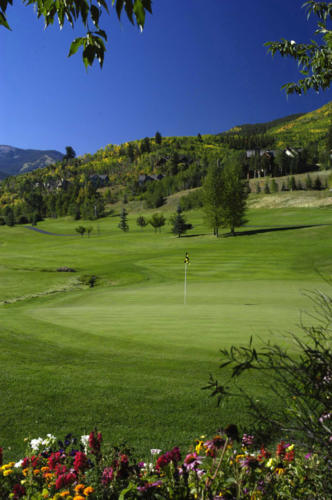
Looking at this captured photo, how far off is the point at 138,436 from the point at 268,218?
341 ft

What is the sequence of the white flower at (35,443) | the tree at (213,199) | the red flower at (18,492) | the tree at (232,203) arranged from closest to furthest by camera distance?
the red flower at (18,492) < the white flower at (35,443) < the tree at (232,203) < the tree at (213,199)

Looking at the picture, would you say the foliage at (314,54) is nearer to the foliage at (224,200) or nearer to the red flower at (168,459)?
the red flower at (168,459)

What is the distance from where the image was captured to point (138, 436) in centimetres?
520

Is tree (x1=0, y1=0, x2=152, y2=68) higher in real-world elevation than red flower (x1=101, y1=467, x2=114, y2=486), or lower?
higher

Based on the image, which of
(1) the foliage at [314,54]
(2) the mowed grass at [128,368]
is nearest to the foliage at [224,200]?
(2) the mowed grass at [128,368]

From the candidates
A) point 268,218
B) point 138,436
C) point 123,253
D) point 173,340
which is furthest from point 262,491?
point 268,218

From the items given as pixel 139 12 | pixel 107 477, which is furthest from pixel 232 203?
pixel 107 477

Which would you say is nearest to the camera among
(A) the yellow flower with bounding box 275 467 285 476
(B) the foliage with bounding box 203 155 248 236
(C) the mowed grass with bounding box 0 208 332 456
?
(A) the yellow flower with bounding box 275 467 285 476

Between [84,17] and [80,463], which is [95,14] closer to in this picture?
[84,17]

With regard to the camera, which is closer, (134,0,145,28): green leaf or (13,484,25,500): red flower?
(13,484,25,500): red flower

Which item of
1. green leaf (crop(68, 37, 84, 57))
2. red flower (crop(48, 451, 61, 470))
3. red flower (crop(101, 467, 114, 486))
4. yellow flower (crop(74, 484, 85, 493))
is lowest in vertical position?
red flower (crop(48, 451, 61, 470))

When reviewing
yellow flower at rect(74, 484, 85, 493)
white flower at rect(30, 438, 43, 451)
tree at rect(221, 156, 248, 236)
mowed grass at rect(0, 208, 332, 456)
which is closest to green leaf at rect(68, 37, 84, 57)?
mowed grass at rect(0, 208, 332, 456)

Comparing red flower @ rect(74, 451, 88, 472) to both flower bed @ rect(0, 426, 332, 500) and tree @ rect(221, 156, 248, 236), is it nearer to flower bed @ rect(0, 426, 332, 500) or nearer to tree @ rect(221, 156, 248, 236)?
flower bed @ rect(0, 426, 332, 500)

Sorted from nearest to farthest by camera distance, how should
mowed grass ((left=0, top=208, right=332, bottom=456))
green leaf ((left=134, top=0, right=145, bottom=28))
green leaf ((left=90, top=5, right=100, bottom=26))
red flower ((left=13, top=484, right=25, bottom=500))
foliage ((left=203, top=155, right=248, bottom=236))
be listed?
red flower ((left=13, top=484, right=25, bottom=500)), green leaf ((left=134, top=0, right=145, bottom=28)), green leaf ((left=90, top=5, right=100, bottom=26)), mowed grass ((left=0, top=208, right=332, bottom=456)), foliage ((left=203, top=155, right=248, bottom=236))
